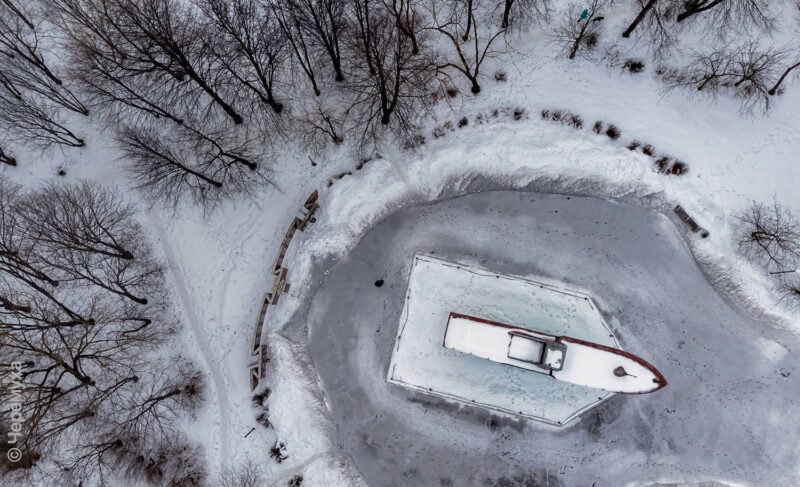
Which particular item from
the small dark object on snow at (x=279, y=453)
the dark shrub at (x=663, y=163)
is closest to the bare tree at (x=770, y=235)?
the dark shrub at (x=663, y=163)

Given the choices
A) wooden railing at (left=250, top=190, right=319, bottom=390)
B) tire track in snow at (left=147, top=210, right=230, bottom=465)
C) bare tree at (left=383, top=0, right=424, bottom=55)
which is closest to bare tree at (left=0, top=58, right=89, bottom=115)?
tire track in snow at (left=147, top=210, right=230, bottom=465)

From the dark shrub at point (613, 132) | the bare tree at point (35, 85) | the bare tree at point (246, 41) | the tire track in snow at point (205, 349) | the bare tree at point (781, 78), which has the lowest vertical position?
the tire track in snow at point (205, 349)

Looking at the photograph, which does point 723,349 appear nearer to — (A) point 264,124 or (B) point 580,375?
(B) point 580,375

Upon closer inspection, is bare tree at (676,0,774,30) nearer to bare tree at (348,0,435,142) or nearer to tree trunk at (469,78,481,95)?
tree trunk at (469,78,481,95)

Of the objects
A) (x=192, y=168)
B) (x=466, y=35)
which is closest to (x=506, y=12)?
(x=466, y=35)

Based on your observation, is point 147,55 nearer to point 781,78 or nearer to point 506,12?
point 506,12

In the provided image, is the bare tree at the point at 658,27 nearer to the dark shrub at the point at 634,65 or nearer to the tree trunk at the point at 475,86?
the dark shrub at the point at 634,65
